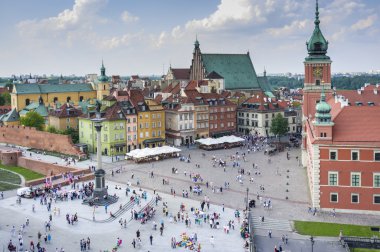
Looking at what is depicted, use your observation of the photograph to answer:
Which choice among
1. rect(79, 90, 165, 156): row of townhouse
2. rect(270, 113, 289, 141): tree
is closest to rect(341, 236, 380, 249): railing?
rect(79, 90, 165, 156): row of townhouse

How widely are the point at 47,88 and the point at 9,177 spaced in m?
54.0

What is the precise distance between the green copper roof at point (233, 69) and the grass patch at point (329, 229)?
73.6 meters

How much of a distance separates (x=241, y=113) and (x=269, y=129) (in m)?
6.92

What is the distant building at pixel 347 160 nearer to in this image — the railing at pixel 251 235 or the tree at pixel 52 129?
the railing at pixel 251 235

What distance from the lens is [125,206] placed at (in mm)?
47438

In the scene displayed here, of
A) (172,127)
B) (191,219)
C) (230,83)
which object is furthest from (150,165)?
(230,83)

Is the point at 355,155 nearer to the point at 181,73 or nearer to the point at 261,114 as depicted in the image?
the point at 261,114

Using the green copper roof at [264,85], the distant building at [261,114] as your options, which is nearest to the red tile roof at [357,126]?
the distant building at [261,114]

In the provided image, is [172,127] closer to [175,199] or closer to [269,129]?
[269,129]

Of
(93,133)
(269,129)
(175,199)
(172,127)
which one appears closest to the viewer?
(175,199)

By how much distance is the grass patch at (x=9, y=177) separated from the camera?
61.8m

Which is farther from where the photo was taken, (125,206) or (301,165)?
(301,165)

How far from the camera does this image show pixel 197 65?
381 ft

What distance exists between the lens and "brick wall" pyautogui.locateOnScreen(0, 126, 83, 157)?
245 feet
